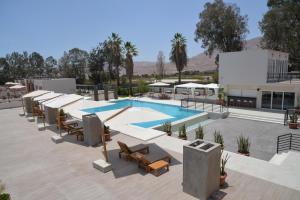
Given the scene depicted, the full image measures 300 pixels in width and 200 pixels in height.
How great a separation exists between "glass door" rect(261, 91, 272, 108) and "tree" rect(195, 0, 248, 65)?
20050mm

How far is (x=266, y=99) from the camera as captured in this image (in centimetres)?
2053

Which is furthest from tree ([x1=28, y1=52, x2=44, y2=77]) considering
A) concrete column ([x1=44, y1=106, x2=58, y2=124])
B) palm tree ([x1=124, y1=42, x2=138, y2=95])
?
concrete column ([x1=44, y1=106, x2=58, y2=124])

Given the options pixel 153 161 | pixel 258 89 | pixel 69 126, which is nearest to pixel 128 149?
pixel 153 161

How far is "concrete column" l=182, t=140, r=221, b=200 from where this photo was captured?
20.4ft

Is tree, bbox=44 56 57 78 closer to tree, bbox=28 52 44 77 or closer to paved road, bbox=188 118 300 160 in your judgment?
tree, bbox=28 52 44 77

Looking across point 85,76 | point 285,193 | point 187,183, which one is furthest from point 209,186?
point 85,76

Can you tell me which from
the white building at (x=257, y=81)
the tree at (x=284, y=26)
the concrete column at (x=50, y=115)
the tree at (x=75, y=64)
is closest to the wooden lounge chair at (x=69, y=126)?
the concrete column at (x=50, y=115)

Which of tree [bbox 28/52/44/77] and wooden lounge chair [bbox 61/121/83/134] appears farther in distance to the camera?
tree [bbox 28/52/44/77]

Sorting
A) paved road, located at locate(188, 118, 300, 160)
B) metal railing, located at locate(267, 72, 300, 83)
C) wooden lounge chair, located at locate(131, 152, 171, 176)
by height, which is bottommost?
paved road, located at locate(188, 118, 300, 160)

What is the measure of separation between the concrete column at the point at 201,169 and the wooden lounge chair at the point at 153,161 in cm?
145

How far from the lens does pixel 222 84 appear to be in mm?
Result: 22781

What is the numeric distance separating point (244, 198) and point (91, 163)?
6.30 meters

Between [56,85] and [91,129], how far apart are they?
2488cm

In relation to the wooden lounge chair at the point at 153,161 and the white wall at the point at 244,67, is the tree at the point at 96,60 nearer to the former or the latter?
the white wall at the point at 244,67
